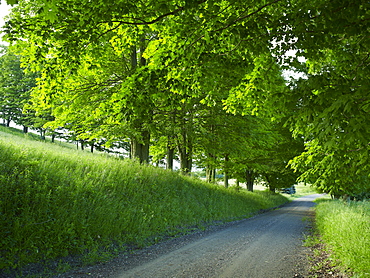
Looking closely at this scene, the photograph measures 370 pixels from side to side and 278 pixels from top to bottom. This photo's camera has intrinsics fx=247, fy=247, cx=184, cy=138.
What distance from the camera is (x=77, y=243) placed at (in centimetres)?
543

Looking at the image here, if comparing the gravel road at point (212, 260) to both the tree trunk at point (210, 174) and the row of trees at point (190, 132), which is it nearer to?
the row of trees at point (190, 132)

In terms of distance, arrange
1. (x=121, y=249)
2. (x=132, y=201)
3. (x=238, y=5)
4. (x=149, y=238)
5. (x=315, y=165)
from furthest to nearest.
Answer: (x=315, y=165) → (x=132, y=201) → (x=149, y=238) → (x=121, y=249) → (x=238, y=5)

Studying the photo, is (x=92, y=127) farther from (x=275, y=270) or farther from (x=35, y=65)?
(x=275, y=270)

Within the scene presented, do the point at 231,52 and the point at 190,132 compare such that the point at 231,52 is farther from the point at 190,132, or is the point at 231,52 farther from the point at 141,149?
the point at 141,149

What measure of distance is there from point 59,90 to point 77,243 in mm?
4655

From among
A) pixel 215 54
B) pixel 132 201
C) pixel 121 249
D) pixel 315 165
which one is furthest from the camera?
pixel 315 165

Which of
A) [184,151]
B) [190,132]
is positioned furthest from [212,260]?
[184,151]

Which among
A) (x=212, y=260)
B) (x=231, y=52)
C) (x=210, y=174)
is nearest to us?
(x=231, y=52)

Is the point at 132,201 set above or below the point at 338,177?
below

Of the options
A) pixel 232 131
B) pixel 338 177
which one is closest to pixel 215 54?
pixel 338 177

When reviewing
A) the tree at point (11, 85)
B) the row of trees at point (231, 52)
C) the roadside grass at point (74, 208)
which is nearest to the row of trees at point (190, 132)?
the roadside grass at point (74, 208)

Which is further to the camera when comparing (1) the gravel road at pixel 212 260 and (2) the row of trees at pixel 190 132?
(2) the row of trees at pixel 190 132

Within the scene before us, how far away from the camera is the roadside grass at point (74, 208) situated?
188 inches

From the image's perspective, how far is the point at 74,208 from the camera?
5.86 meters
